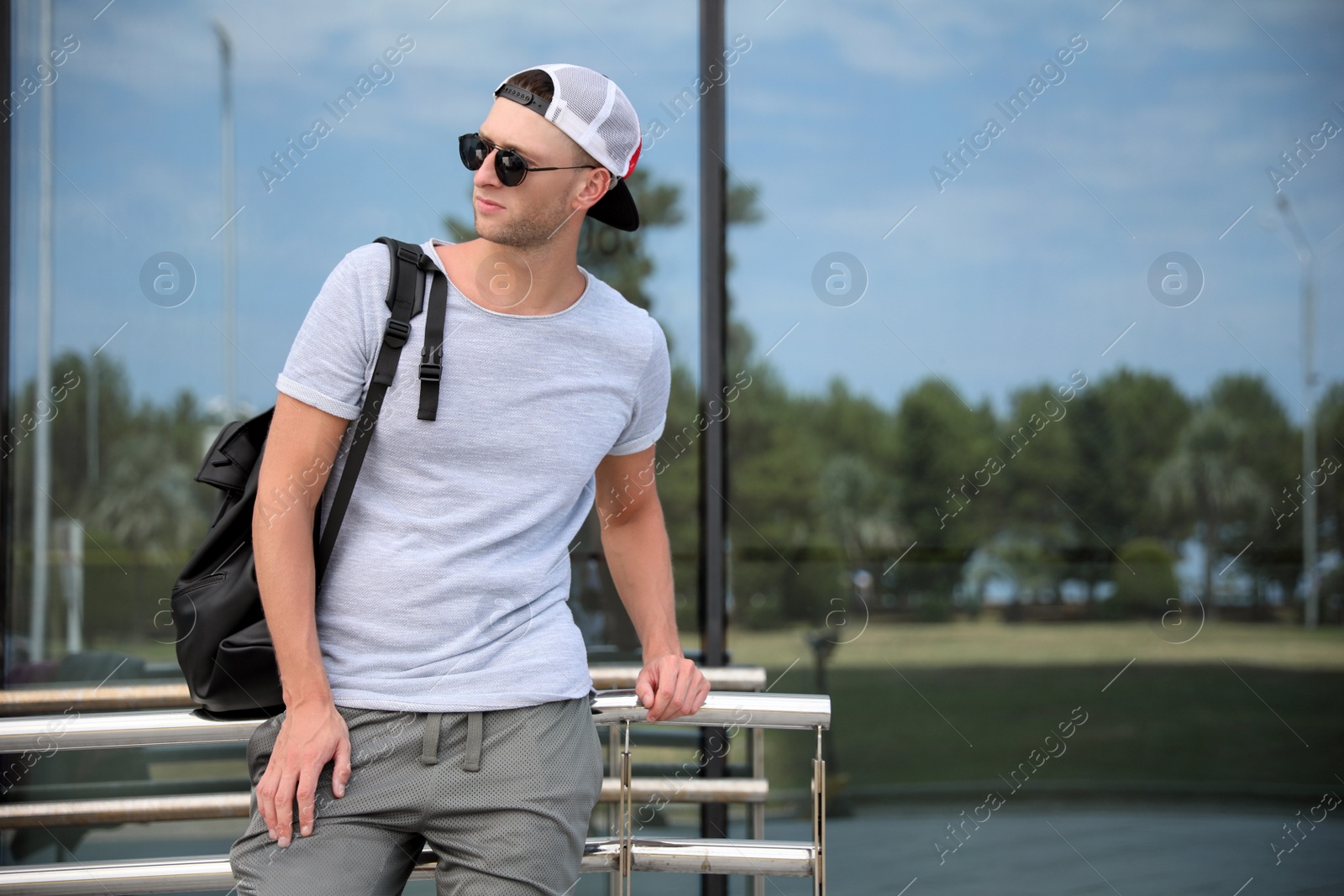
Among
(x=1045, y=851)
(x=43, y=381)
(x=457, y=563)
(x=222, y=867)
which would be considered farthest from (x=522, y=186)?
(x=1045, y=851)

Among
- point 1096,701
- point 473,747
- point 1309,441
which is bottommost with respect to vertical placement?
point 1096,701

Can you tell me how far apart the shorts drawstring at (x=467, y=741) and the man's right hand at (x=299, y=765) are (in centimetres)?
10

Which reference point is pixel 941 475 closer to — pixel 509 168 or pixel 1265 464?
pixel 1265 464

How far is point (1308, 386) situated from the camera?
477cm

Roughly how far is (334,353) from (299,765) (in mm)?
486

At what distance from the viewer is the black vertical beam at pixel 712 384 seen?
3402 millimetres

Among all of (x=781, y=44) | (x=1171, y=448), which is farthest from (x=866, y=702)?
(x=781, y=44)

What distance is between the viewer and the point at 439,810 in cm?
144

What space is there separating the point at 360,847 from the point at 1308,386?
4.56 metres

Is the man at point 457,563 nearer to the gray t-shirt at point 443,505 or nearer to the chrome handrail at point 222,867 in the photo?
the gray t-shirt at point 443,505

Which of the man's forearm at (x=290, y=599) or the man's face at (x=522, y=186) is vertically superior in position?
the man's face at (x=522, y=186)

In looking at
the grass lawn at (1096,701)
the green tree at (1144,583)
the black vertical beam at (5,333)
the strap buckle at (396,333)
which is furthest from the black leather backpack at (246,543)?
the green tree at (1144,583)

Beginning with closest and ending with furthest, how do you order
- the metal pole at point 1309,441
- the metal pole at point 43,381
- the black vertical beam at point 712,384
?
the black vertical beam at point 712,384, the metal pole at point 43,381, the metal pole at point 1309,441

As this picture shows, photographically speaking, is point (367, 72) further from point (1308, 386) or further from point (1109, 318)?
point (1308, 386)
